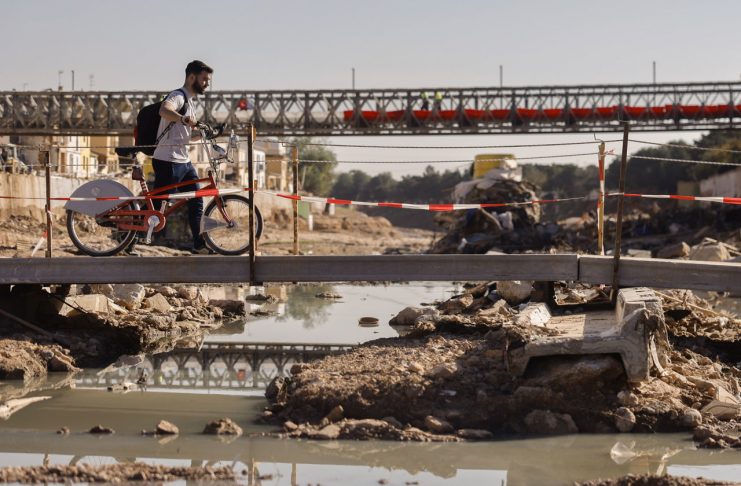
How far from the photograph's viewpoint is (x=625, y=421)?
8836 mm

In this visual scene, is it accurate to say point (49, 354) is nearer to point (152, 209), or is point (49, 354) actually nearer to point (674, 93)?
point (152, 209)

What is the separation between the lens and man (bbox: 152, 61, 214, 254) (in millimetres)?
11000

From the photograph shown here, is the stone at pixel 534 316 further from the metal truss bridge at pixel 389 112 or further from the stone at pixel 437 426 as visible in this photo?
the metal truss bridge at pixel 389 112

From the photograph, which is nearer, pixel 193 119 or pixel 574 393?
pixel 574 393

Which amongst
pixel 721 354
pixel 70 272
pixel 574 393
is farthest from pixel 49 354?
pixel 721 354

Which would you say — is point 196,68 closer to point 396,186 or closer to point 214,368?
point 214,368

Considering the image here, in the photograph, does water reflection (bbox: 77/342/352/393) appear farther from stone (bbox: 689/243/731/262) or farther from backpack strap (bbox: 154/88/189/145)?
stone (bbox: 689/243/731/262)

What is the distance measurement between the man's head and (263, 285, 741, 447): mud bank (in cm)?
298

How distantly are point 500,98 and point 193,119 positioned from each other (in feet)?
170

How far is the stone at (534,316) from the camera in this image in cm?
1063

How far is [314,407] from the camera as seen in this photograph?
30.0ft

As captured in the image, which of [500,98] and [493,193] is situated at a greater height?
[500,98]

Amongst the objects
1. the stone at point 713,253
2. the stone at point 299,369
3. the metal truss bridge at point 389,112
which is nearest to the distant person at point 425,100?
the metal truss bridge at point 389,112

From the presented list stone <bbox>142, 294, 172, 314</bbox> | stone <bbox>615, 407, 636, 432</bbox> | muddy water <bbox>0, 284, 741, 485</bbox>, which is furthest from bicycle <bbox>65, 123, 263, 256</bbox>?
stone <bbox>615, 407, 636, 432</bbox>
